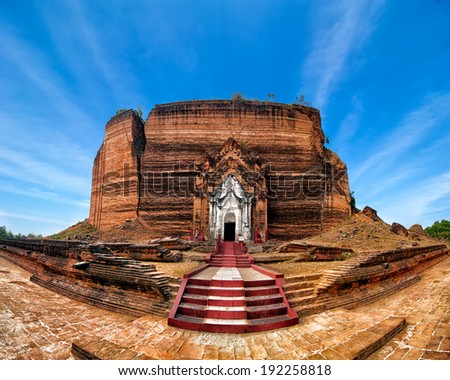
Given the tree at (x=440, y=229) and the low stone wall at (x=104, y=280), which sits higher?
the tree at (x=440, y=229)

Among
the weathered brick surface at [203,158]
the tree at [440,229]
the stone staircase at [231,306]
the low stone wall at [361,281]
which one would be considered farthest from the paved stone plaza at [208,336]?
the tree at [440,229]

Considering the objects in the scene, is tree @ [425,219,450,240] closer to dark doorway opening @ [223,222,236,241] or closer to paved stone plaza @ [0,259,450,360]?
dark doorway opening @ [223,222,236,241]

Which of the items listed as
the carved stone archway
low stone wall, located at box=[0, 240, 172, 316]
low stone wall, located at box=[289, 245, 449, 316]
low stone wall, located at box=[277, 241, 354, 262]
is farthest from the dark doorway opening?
low stone wall, located at box=[289, 245, 449, 316]

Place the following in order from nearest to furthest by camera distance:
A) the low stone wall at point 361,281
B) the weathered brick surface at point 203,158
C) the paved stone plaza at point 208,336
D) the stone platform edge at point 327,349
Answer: the stone platform edge at point 327,349
the paved stone plaza at point 208,336
the low stone wall at point 361,281
the weathered brick surface at point 203,158

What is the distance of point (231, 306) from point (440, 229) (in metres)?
44.9

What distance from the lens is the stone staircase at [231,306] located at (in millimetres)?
5066

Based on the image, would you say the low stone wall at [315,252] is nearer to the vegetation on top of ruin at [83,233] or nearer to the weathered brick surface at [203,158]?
the weathered brick surface at [203,158]

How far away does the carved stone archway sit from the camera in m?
17.9

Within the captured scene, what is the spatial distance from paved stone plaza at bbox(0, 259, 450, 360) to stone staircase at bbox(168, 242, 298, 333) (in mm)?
195

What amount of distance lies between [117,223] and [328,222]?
1817 centimetres

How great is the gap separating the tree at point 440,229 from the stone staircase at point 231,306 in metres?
41.3

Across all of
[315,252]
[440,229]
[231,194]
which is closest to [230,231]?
[231,194]

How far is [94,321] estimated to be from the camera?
5.64 metres
